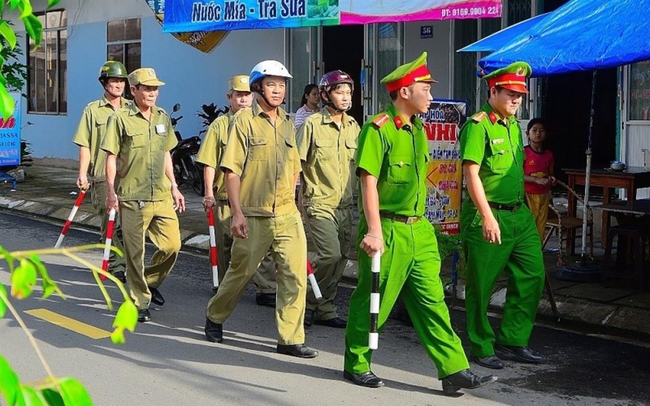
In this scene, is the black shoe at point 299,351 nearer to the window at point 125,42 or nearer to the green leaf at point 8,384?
the green leaf at point 8,384

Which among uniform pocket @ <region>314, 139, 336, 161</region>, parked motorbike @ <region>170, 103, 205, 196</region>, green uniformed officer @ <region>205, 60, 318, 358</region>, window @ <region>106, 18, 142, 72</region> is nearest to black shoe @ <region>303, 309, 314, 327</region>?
green uniformed officer @ <region>205, 60, 318, 358</region>

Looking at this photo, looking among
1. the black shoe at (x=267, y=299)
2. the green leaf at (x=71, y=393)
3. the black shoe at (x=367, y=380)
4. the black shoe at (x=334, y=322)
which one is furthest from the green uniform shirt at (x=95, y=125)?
the green leaf at (x=71, y=393)

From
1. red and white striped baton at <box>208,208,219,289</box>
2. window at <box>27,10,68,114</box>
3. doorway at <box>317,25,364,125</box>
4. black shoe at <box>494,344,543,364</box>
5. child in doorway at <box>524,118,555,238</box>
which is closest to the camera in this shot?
black shoe at <box>494,344,543,364</box>

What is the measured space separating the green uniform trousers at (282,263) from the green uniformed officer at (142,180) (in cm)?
129

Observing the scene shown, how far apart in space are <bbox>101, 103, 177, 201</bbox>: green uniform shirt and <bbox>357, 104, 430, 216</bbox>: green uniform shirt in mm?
2685

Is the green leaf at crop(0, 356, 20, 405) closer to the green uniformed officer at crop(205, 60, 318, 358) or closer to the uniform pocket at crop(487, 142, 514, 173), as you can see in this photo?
the green uniformed officer at crop(205, 60, 318, 358)

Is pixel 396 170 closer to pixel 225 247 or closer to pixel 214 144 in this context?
pixel 214 144

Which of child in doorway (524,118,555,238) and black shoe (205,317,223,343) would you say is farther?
child in doorway (524,118,555,238)

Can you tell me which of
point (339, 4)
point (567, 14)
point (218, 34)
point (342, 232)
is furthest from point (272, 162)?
point (218, 34)

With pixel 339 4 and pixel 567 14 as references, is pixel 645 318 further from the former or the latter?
pixel 339 4

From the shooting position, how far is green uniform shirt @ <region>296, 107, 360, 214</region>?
7.50 m

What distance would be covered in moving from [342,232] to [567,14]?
104 inches

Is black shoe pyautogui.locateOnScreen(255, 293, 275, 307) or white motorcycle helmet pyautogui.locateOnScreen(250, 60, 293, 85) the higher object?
white motorcycle helmet pyautogui.locateOnScreen(250, 60, 293, 85)

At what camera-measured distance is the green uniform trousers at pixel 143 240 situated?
25.1 ft
